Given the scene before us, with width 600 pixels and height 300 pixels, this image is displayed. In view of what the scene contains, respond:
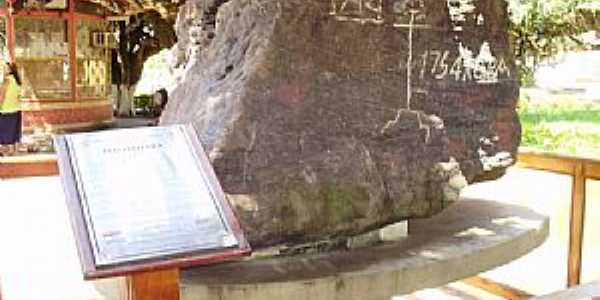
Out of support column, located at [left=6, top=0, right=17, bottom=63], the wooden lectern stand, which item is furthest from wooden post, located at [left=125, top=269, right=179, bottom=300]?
support column, located at [left=6, top=0, right=17, bottom=63]

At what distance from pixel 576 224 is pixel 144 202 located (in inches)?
130

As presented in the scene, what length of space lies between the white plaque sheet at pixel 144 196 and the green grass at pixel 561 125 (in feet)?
18.7

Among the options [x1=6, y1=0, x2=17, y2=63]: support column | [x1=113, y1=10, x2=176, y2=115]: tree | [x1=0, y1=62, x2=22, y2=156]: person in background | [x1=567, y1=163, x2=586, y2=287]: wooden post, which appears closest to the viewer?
[x1=567, y1=163, x2=586, y2=287]: wooden post

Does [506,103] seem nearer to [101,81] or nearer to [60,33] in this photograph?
[60,33]

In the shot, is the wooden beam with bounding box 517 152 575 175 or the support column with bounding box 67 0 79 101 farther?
the support column with bounding box 67 0 79 101

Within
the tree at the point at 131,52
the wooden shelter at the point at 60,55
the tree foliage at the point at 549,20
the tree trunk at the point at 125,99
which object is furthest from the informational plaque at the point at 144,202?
the tree trunk at the point at 125,99

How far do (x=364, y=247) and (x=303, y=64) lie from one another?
89 centimetres

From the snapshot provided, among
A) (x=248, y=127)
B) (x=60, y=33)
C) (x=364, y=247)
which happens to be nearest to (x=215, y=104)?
(x=248, y=127)

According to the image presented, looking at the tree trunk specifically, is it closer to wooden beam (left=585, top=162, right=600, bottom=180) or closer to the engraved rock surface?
the engraved rock surface

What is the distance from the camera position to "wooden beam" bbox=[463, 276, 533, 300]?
4930mm

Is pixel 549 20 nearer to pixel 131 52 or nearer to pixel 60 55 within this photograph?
pixel 60 55

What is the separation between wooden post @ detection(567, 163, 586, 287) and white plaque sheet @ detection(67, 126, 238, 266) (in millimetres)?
2997

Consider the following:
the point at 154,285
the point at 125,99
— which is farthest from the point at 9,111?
the point at 125,99

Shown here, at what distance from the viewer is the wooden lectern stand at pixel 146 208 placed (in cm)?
198
